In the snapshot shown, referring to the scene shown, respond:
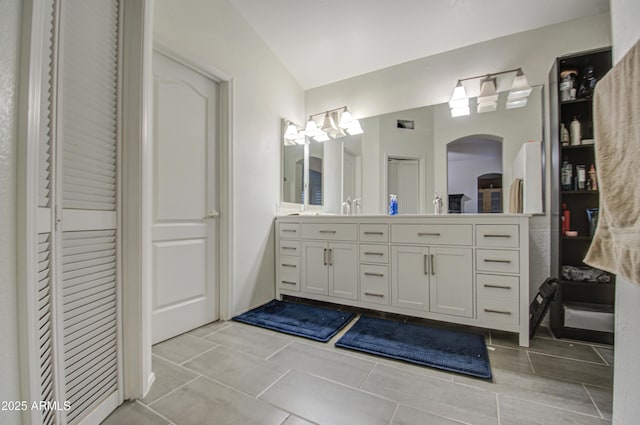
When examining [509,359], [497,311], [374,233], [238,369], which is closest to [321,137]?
[374,233]

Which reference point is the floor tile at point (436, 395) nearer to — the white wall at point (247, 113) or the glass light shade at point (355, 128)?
the white wall at point (247, 113)

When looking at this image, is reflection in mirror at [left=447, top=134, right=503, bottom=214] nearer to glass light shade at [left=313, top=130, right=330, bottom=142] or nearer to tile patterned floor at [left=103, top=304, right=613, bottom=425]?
tile patterned floor at [left=103, top=304, right=613, bottom=425]

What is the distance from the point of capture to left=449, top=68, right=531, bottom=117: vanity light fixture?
2.37 metres

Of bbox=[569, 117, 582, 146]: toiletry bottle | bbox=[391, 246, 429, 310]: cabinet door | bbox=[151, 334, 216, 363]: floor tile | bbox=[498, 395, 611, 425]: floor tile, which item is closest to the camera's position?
bbox=[498, 395, 611, 425]: floor tile

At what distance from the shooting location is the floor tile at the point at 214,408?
3.90 ft

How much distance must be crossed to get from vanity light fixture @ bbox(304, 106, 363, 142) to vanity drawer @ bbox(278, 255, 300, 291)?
1455 millimetres

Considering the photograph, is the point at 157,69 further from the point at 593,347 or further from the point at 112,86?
the point at 593,347

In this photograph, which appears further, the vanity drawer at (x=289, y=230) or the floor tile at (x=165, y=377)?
the vanity drawer at (x=289, y=230)

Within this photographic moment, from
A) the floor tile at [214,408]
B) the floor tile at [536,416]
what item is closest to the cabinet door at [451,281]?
the floor tile at [536,416]

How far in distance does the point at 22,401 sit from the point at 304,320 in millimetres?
1765

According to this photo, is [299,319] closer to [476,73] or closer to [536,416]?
[536,416]

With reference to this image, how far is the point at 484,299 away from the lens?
1993 millimetres

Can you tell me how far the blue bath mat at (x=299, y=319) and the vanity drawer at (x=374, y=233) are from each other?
699 millimetres

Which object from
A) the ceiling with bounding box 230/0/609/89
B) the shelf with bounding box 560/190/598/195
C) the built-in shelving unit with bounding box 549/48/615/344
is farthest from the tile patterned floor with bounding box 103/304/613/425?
the ceiling with bounding box 230/0/609/89
